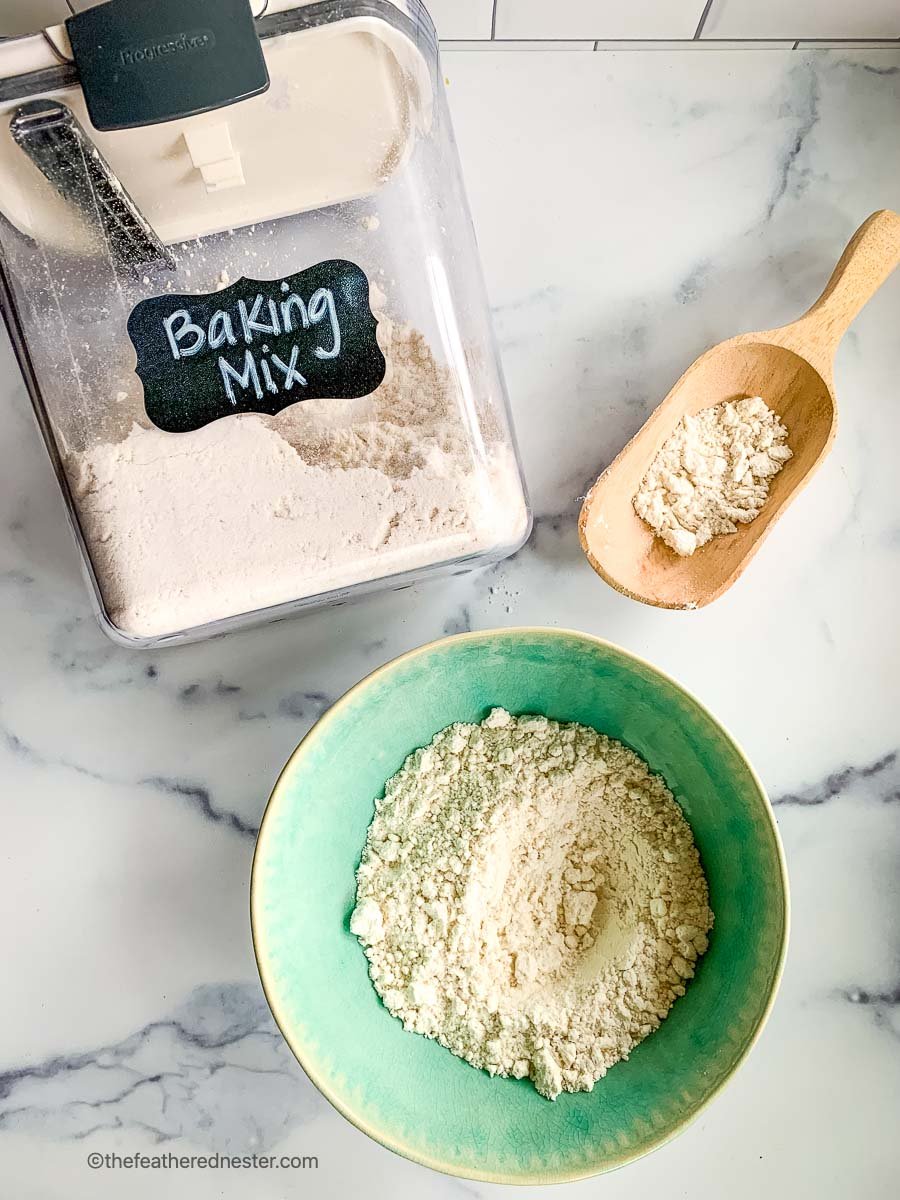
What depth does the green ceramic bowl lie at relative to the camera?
654mm

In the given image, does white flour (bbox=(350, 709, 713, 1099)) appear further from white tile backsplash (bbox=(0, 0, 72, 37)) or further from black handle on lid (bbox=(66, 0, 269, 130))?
white tile backsplash (bbox=(0, 0, 72, 37))

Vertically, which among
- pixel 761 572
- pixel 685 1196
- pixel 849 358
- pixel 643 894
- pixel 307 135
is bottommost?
pixel 685 1196

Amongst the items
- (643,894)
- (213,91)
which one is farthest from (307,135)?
(643,894)

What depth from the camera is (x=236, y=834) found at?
30.7 inches

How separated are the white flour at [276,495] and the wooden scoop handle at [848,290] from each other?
30cm

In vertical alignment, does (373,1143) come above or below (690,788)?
below

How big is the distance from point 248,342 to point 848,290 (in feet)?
1.49

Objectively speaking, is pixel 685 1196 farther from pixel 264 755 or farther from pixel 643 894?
pixel 264 755

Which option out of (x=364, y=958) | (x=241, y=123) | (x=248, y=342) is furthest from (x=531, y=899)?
(x=241, y=123)

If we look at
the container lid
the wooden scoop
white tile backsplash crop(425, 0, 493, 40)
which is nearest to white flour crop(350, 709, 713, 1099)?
the wooden scoop

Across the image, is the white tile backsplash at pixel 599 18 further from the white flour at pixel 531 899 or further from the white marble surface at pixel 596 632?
the white flour at pixel 531 899

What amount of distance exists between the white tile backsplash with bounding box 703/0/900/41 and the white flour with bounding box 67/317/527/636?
39cm

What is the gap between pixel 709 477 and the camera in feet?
2.36

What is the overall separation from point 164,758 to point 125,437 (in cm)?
29
